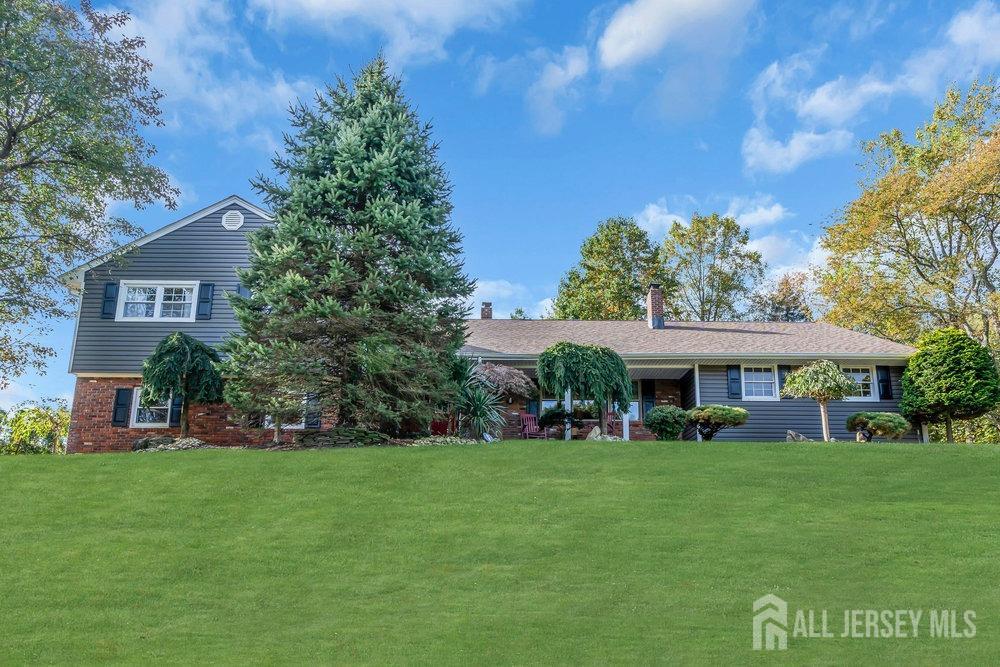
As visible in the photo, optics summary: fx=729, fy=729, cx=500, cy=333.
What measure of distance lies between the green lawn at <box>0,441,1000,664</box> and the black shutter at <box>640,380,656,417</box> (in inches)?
410

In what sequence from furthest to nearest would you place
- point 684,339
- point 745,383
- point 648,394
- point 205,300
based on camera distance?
point 648,394 < point 684,339 < point 745,383 < point 205,300

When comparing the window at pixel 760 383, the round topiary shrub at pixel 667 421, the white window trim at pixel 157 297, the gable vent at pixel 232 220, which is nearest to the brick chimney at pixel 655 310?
the window at pixel 760 383

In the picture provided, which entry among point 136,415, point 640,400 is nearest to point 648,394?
point 640,400

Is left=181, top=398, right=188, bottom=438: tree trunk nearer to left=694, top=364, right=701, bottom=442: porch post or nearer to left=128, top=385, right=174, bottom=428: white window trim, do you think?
left=128, top=385, right=174, bottom=428: white window trim

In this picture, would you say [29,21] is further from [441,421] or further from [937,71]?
[937,71]

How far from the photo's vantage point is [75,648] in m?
6.93

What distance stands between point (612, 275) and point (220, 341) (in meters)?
23.4

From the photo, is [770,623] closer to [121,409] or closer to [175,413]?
[175,413]

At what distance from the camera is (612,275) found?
3853 cm

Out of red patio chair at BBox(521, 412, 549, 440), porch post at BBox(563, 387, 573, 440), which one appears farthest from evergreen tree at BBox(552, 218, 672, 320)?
porch post at BBox(563, 387, 573, 440)

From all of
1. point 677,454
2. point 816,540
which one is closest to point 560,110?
point 677,454

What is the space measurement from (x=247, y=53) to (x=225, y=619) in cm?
1450

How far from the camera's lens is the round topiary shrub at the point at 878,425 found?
800 inches

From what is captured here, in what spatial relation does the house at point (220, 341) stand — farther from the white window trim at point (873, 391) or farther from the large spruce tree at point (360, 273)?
the large spruce tree at point (360, 273)
